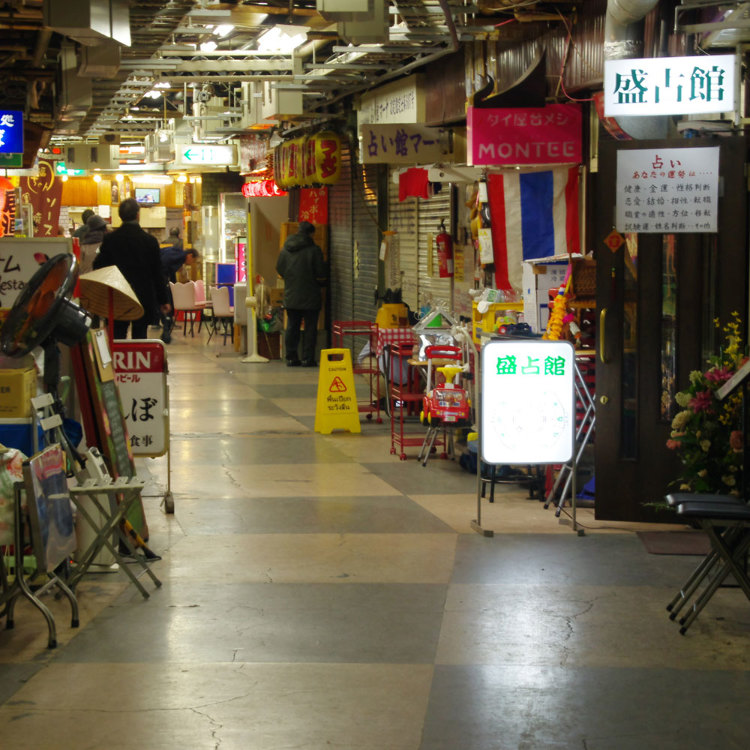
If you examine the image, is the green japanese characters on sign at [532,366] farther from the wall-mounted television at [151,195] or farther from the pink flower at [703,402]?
the wall-mounted television at [151,195]

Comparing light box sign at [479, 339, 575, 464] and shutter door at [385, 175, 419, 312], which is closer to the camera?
light box sign at [479, 339, 575, 464]

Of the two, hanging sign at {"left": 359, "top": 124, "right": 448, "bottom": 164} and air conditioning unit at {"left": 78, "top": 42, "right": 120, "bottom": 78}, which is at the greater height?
air conditioning unit at {"left": 78, "top": 42, "right": 120, "bottom": 78}

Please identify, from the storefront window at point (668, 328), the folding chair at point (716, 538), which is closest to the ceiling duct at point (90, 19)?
the storefront window at point (668, 328)

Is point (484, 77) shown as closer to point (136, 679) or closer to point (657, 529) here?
point (657, 529)

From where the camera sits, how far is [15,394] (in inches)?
262

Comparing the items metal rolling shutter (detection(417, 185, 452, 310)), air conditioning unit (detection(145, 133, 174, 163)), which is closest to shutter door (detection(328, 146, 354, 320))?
metal rolling shutter (detection(417, 185, 452, 310))

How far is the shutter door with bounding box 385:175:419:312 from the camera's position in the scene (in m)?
15.4

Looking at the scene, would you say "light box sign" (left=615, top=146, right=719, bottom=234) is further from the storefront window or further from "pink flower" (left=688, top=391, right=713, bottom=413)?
"pink flower" (left=688, top=391, right=713, bottom=413)

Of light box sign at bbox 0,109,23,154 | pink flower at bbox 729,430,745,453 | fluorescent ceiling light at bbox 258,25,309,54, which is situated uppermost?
fluorescent ceiling light at bbox 258,25,309,54

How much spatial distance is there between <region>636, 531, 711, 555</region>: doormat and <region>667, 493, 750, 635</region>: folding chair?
4.28 ft

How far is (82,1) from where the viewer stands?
30.3 ft

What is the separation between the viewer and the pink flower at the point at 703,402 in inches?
276

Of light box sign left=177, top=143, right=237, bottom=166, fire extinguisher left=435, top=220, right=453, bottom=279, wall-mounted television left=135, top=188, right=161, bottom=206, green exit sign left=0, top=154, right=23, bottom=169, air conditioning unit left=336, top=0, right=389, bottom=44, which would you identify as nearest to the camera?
air conditioning unit left=336, top=0, right=389, bottom=44

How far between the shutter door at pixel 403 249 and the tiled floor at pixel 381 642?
6409 mm
